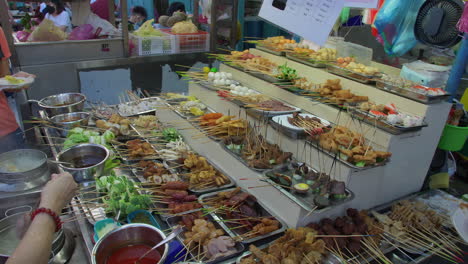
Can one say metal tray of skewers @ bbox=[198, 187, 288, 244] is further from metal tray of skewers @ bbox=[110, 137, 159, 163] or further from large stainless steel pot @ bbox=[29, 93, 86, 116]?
large stainless steel pot @ bbox=[29, 93, 86, 116]

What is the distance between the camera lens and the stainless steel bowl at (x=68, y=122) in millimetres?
4137

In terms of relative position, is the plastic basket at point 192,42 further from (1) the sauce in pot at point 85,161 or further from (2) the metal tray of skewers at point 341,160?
(2) the metal tray of skewers at point 341,160

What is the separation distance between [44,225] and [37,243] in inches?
4.9

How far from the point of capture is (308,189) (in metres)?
2.78

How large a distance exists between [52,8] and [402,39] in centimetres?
915

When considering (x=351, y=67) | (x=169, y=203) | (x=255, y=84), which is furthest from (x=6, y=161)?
(x=351, y=67)

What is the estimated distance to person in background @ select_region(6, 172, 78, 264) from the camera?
166cm

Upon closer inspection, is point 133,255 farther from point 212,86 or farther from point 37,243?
point 212,86

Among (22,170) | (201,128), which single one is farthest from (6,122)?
(201,128)

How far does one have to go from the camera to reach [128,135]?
4.17 m

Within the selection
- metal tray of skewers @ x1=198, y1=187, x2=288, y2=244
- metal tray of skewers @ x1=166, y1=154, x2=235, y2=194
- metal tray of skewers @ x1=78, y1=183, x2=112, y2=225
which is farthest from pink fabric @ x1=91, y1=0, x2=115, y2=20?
metal tray of skewers @ x1=198, y1=187, x2=288, y2=244

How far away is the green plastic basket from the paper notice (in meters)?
1.72

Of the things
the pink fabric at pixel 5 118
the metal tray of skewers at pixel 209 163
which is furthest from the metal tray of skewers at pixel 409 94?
the pink fabric at pixel 5 118

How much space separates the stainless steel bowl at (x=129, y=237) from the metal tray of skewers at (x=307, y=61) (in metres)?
3.04
